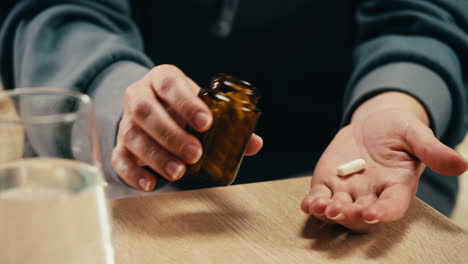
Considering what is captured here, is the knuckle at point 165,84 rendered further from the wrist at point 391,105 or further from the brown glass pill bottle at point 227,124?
the wrist at point 391,105

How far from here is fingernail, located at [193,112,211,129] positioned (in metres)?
0.43

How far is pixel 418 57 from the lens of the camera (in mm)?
804

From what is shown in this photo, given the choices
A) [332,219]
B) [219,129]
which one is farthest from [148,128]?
[332,219]

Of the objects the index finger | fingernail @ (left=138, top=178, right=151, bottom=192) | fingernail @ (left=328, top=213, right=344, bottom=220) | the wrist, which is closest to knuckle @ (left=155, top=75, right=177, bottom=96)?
the index finger

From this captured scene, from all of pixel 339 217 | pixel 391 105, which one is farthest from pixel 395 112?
pixel 339 217

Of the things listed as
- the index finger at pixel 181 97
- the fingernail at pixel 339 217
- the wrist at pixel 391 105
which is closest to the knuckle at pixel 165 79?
the index finger at pixel 181 97

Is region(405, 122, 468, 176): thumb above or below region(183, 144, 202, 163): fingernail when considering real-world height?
below

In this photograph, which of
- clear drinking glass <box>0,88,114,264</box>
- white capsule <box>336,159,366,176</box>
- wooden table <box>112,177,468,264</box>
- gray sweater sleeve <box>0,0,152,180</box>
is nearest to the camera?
clear drinking glass <box>0,88,114,264</box>

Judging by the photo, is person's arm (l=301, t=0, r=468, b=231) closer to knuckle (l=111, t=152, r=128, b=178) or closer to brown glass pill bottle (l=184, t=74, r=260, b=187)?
brown glass pill bottle (l=184, t=74, r=260, b=187)

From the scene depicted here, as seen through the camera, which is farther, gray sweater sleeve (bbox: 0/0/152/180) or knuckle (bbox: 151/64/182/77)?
gray sweater sleeve (bbox: 0/0/152/180)

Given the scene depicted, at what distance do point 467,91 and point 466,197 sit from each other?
251mm

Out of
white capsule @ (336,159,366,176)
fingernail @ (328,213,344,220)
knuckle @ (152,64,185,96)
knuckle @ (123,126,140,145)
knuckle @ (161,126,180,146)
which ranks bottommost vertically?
white capsule @ (336,159,366,176)

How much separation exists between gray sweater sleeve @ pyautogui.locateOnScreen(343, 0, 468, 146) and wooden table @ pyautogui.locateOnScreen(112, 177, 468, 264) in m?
0.30

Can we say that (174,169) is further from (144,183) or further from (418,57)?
(418,57)
